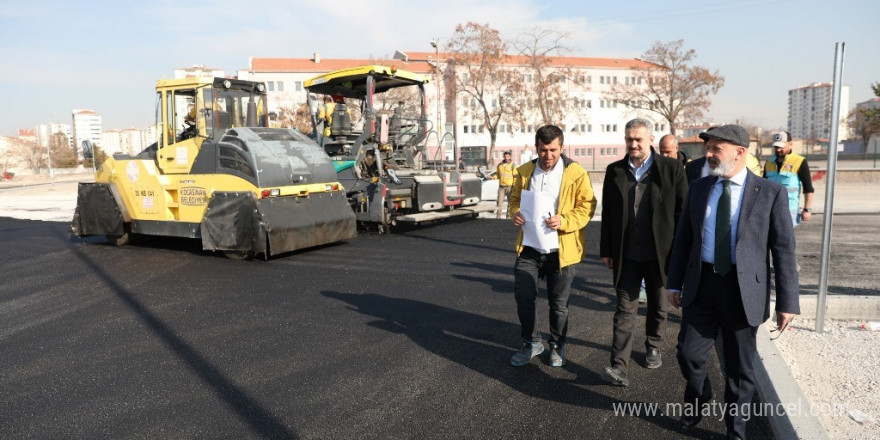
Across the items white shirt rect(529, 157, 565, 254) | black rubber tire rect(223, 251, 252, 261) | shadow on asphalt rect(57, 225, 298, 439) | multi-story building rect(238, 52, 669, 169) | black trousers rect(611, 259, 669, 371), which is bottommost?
shadow on asphalt rect(57, 225, 298, 439)

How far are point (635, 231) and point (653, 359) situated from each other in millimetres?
997

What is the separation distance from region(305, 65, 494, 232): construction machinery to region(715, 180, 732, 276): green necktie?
27.7ft

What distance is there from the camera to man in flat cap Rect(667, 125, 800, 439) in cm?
308

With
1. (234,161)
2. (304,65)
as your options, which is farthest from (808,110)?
(234,161)

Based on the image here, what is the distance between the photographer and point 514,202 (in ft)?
14.8

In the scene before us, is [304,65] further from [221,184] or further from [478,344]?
[478,344]

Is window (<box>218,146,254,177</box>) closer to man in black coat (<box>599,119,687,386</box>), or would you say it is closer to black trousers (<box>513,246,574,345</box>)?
black trousers (<box>513,246,574,345</box>)

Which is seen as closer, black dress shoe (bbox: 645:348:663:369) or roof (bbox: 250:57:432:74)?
black dress shoe (bbox: 645:348:663:369)

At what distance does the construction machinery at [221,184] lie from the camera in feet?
28.5

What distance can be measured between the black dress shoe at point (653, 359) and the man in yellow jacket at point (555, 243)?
0.62 metres

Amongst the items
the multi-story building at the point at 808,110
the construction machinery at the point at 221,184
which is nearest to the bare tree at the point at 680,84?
the construction machinery at the point at 221,184

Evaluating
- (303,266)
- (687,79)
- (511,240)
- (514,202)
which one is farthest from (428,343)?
(687,79)

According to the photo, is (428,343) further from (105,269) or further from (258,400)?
(105,269)

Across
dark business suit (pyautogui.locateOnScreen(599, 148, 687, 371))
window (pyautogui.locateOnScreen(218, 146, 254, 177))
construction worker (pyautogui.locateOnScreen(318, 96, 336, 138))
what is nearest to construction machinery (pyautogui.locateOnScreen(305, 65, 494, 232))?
construction worker (pyautogui.locateOnScreen(318, 96, 336, 138))
